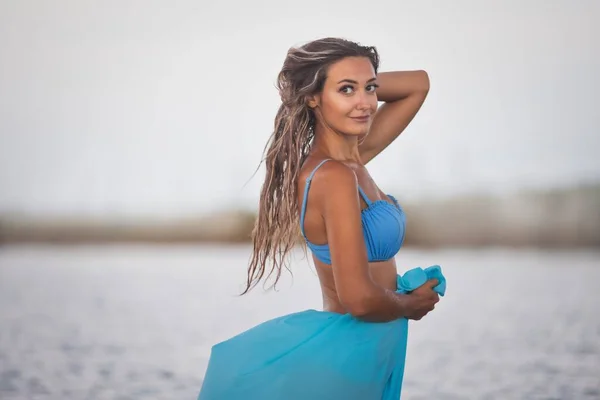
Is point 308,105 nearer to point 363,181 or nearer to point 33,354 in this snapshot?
point 363,181

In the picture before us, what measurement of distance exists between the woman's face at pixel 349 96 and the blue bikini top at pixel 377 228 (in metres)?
0.15

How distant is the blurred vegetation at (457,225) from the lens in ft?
50.2

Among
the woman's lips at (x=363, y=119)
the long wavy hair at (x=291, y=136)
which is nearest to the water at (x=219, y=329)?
the long wavy hair at (x=291, y=136)

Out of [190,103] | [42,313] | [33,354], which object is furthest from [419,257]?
[33,354]

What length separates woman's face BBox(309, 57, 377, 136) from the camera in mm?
2250

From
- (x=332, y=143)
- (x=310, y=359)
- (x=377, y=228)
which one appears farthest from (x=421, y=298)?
(x=332, y=143)

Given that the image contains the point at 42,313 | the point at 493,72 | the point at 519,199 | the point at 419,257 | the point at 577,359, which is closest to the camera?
the point at 577,359

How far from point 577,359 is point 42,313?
4510mm

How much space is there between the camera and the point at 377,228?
7.21 feet

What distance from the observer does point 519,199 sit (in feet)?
51.4

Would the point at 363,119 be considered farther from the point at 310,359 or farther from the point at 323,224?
the point at 310,359

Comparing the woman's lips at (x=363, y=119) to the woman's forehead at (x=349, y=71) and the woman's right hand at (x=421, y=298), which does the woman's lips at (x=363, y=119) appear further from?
the woman's right hand at (x=421, y=298)

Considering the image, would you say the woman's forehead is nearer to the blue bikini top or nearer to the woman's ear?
the woman's ear

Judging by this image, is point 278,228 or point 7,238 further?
point 7,238
